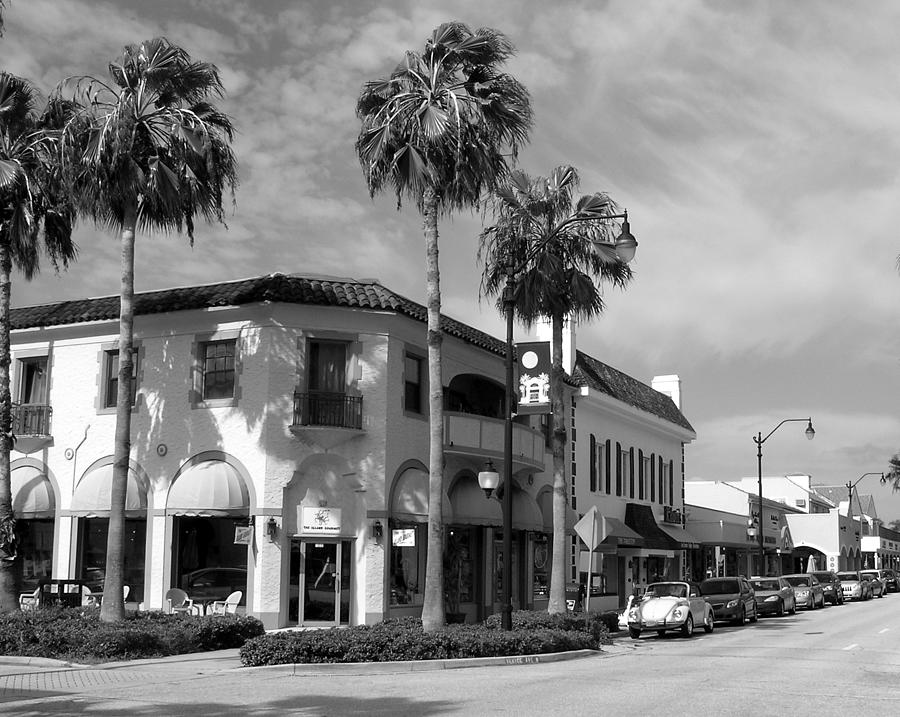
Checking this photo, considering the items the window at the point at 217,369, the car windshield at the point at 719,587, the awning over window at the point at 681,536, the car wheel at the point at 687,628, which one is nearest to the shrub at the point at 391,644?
the car wheel at the point at 687,628

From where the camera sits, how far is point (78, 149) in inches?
850

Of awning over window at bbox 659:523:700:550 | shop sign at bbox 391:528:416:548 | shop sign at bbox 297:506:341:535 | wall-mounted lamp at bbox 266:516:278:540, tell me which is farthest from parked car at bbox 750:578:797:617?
wall-mounted lamp at bbox 266:516:278:540

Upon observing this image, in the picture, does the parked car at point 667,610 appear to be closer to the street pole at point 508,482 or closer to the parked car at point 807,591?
the street pole at point 508,482

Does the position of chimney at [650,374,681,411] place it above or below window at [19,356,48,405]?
above

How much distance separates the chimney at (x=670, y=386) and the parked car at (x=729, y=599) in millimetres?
17762

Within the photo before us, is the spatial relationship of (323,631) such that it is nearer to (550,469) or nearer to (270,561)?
(270,561)

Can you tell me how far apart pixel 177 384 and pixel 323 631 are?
10.4 meters

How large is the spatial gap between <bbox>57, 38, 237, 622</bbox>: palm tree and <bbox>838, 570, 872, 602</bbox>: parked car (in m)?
43.0

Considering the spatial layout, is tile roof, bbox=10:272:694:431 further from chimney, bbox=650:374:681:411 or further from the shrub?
chimney, bbox=650:374:681:411

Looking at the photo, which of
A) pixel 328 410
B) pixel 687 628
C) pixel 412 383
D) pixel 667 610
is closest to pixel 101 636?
pixel 328 410

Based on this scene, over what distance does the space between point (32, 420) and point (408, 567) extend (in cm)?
1101

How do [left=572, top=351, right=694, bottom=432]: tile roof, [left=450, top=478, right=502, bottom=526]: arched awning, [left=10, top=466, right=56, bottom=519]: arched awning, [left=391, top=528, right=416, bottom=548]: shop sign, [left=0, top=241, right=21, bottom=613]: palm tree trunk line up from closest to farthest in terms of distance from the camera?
[left=0, top=241, right=21, bottom=613]: palm tree trunk → [left=391, top=528, right=416, bottom=548]: shop sign → [left=10, top=466, right=56, bottom=519]: arched awning → [left=450, top=478, right=502, bottom=526]: arched awning → [left=572, top=351, right=694, bottom=432]: tile roof

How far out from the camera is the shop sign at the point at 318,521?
83.9ft

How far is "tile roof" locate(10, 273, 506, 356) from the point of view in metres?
25.9
